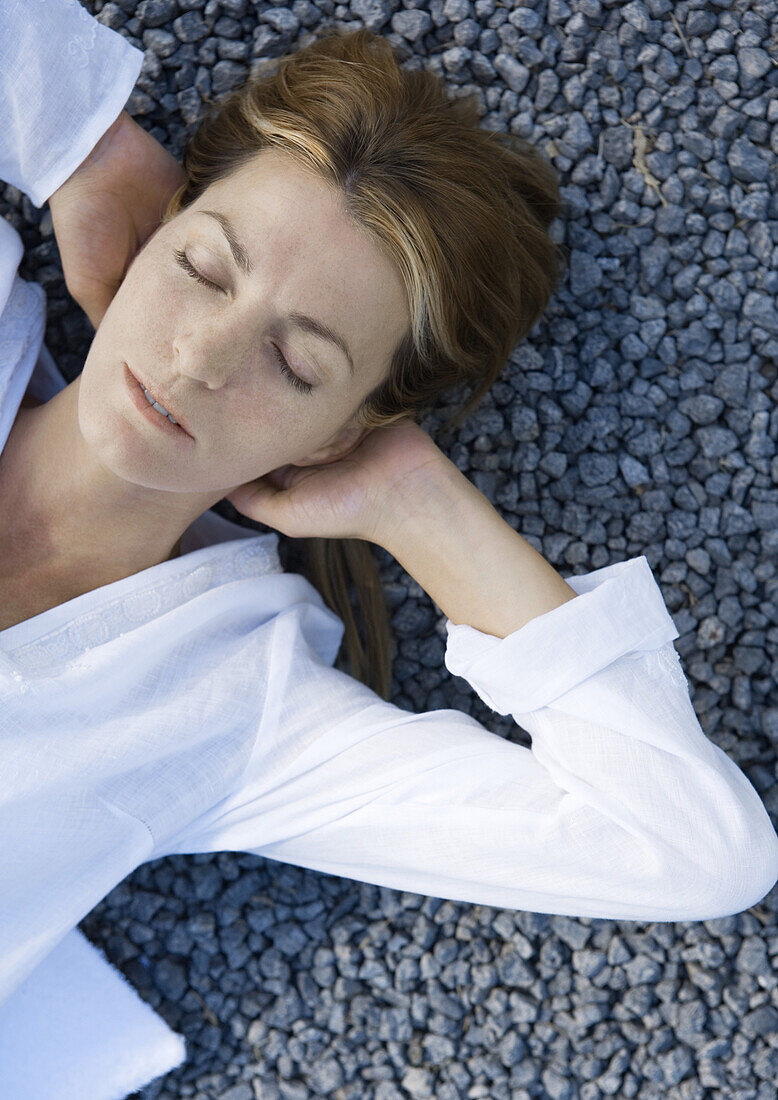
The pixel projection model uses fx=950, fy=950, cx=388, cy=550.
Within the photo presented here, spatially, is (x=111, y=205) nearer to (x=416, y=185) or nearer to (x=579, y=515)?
(x=416, y=185)

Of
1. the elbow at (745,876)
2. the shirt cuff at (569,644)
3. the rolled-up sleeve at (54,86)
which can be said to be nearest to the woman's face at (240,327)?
the rolled-up sleeve at (54,86)

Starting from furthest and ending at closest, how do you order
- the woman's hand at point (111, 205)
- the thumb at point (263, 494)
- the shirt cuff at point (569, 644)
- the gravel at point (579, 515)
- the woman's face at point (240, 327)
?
the gravel at point (579, 515) → the thumb at point (263, 494) → the woman's hand at point (111, 205) → the shirt cuff at point (569, 644) → the woman's face at point (240, 327)

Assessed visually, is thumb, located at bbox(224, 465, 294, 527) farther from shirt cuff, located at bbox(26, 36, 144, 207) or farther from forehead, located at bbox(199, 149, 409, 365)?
shirt cuff, located at bbox(26, 36, 144, 207)

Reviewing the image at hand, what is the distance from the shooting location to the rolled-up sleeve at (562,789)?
146 cm

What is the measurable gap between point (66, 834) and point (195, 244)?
0.95 metres

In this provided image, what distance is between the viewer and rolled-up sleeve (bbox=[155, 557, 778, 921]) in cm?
146

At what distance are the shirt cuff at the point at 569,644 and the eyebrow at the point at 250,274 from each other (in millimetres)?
530

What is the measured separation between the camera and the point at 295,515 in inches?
67.1

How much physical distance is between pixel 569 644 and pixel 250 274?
2.43ft

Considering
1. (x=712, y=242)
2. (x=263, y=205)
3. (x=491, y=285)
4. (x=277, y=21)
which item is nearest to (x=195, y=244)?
(x=263, y=205)

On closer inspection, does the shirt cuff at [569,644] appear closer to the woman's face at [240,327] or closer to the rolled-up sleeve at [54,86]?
the woman's face at [240,327]

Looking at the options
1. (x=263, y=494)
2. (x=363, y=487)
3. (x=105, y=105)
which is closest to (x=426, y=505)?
(x=363, y=487)

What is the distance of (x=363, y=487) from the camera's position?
1.68 metres

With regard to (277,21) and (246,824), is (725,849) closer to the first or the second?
(246,824)
